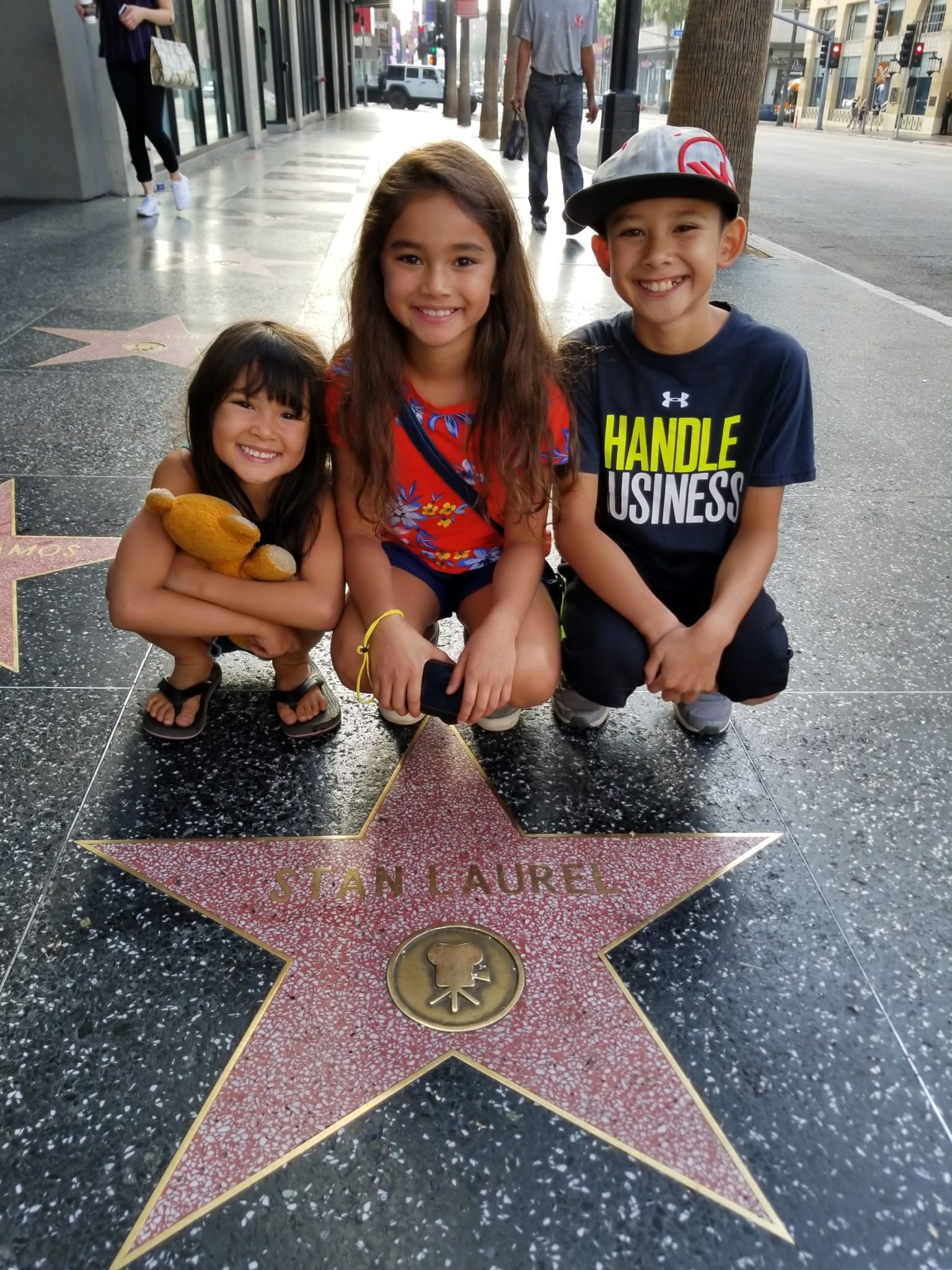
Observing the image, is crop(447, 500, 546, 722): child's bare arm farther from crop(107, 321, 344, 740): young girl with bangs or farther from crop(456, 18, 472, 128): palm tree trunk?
crop(456, 18, 472, 128): palm tree trunk

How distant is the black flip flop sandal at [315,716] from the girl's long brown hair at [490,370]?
493 mm

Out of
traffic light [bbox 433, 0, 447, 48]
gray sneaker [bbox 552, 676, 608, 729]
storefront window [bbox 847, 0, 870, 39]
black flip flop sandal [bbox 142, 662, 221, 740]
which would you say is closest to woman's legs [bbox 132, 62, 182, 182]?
black flip flop sandal [bbox 142, 662, 221, 740]

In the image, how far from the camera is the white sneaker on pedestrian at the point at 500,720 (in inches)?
78.5

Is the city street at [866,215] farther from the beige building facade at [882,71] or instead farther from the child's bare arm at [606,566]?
the beige building facade at [882,71]

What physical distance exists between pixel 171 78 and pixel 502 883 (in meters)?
7.17

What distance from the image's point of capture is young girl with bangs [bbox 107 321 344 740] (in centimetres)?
170

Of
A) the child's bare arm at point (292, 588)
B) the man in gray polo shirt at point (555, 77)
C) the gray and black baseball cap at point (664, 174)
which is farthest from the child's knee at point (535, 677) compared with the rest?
the man in gray polo shirt at point (555, 77)

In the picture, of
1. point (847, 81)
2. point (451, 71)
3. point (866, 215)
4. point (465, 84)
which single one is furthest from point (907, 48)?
point (866, 215)

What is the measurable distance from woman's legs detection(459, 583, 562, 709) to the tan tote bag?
6.48 m

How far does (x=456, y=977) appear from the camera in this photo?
1.43 m

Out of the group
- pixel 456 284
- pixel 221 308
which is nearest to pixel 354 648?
pixel 456 284

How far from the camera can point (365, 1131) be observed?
121 centimetres

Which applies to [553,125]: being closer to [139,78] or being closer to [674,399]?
[139,78]

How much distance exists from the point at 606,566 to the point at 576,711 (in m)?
0.36
